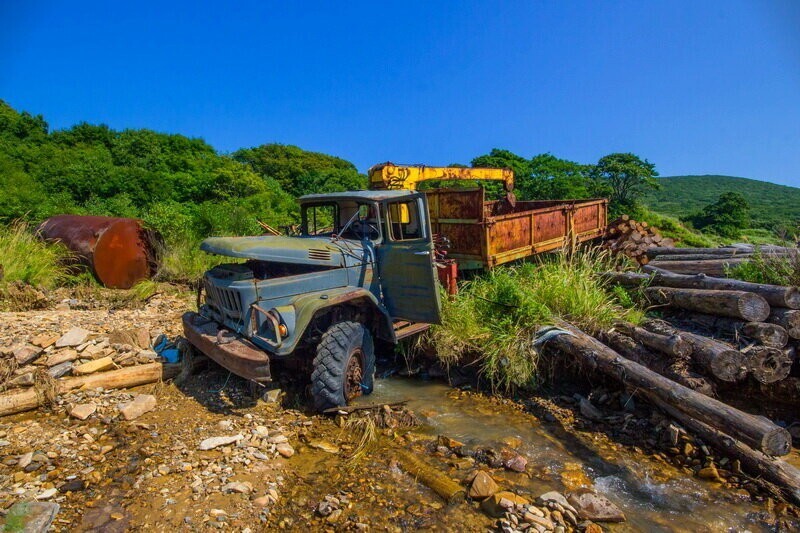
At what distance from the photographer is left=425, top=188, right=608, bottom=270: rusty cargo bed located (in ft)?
22.3

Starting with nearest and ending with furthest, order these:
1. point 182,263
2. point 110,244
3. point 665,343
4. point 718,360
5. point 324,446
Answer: point 324,446
point 718,360
point 665,343
point 110,244
point 182,263

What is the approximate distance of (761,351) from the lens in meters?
4.87

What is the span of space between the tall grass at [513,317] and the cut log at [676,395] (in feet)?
1.26

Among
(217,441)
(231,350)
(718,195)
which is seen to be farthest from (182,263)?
(718,195)

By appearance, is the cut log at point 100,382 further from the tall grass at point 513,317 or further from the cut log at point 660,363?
the cut log at point 660,363

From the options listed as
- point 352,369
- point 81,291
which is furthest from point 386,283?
point 81,291

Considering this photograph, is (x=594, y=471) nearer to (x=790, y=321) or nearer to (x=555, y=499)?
(x=555, y=499)

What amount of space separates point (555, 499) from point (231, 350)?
2875 millimetres

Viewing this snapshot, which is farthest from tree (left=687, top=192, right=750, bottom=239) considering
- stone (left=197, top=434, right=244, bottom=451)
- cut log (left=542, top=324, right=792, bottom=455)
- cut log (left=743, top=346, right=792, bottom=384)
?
stone (left=197, top=434, right=244, bottom=451)

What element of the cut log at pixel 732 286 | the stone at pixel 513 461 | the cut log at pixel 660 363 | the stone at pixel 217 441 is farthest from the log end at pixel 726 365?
the stone at pixel 217 441

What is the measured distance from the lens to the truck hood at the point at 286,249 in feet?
14.3

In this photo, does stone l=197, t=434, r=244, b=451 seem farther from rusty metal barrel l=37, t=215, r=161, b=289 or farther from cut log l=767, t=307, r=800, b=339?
rusty metal barrel l=37, t=215, r=161, b=289

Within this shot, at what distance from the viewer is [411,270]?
510 centimetres

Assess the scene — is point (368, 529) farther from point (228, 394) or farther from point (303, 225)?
point (303, 225)
